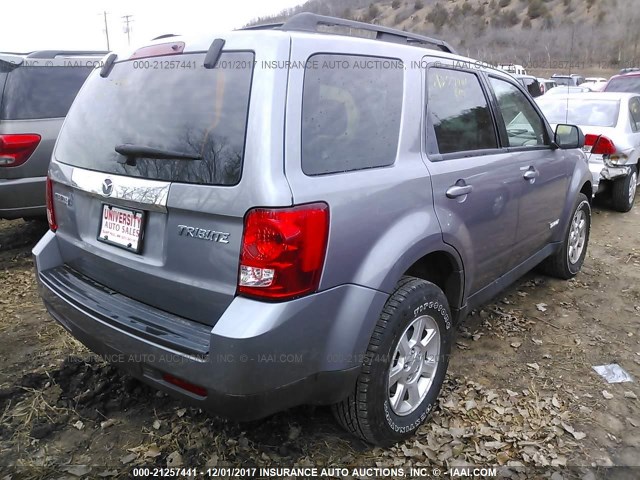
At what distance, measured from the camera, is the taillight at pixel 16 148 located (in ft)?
15.7

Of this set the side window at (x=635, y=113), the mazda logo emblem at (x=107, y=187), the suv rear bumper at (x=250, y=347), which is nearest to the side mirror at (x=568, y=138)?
the suv rear bumper at (x=250, y=347)

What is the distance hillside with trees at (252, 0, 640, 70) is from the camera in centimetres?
4362

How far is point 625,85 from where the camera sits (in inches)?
483

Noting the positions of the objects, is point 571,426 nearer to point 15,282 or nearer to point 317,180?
point 317,180

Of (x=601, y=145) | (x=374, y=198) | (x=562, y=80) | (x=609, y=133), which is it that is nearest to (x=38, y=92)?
(x=374, y=198)

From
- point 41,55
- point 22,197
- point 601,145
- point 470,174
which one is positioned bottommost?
point 22,197

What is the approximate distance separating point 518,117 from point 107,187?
2785 millimetres

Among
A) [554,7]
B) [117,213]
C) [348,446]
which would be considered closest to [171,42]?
[117,213]

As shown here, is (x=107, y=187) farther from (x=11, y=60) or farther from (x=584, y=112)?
(x=584, y=112)

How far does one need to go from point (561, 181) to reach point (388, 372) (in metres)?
2.53

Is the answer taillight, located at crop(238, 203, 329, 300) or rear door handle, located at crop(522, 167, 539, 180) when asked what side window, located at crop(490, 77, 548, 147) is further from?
taillight, located at crop(238, 203, 329, 300)

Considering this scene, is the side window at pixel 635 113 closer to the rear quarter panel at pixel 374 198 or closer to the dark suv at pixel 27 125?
the rear quarter panel at pixel 374 198

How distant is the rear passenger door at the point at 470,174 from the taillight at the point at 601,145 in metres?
4.19

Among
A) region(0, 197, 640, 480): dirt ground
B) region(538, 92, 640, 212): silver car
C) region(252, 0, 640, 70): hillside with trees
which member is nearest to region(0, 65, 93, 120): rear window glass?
region(0, 197, 640, 480): dirt ground
